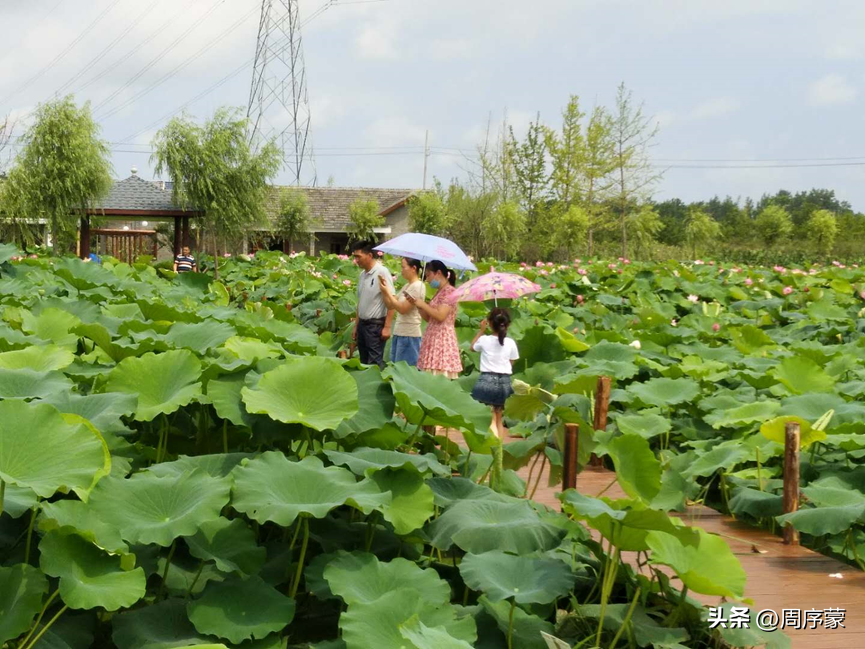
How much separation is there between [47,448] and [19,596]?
1.05 ft

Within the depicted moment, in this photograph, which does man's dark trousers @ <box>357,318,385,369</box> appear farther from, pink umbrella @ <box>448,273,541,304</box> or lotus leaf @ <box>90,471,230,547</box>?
lotus leaf @ <box>90,471,230,547</box>

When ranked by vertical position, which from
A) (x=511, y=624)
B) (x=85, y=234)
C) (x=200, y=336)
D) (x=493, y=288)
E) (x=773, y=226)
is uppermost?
(x=773, y=226)

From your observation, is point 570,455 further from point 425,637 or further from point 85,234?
point 85,234

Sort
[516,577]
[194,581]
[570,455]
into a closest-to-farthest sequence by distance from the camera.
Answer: [194,581] → [516,577] → [570,455]

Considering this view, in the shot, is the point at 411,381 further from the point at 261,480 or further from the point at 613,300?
the point at 613,300

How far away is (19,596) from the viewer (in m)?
2.13

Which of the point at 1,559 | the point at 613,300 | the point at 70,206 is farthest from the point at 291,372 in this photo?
the point at 70,206

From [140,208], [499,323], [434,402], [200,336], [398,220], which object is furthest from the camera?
[398,220]

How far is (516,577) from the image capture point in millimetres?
2523

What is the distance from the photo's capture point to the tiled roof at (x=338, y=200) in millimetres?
37281

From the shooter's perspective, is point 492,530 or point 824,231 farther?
point 824,231

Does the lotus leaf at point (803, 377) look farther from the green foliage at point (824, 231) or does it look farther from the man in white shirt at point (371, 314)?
the green foliage at point (824, 231)

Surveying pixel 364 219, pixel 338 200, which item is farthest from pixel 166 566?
pixel 338 200

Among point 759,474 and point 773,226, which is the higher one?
point 773,226
